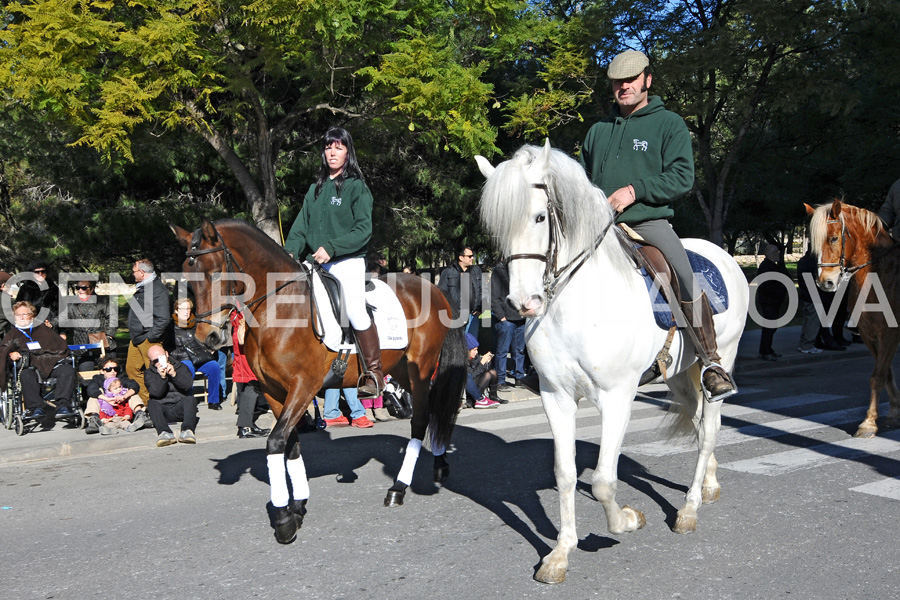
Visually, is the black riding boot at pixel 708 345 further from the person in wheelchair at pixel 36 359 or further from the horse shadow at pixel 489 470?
the person in wheelchair at pixel 36 359

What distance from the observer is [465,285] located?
12.9 m

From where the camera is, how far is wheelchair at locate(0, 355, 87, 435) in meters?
9.87

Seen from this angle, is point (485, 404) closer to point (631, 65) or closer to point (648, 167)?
point (648, 167)

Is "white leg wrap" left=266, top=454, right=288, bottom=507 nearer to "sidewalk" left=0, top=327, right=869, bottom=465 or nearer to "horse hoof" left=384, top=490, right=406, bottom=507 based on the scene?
"horse hoof" left=384, top=490, right=406, bottom=507

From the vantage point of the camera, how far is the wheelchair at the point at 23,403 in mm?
9867

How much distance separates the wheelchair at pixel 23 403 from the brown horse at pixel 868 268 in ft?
29.4

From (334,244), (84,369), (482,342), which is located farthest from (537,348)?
(482,342)

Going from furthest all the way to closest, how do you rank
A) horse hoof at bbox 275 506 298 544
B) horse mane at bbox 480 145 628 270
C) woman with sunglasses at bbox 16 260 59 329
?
woman with sunglasses at bbox 16 260 59 329, horse hoof at bbox 275 506 298 544, horse mane at bbox 480 145 628 270

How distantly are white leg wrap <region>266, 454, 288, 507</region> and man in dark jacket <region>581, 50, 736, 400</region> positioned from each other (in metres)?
2.86

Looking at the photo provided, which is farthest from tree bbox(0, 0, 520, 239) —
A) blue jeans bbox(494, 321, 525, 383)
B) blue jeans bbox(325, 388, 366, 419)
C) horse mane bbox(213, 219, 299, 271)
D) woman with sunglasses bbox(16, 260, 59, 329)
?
horse mane bbox(213, 219, 299, 271)

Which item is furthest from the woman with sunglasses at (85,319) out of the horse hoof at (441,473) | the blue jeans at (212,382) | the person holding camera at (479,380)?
the horse hoof at (441,473)

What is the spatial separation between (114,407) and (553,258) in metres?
7.50

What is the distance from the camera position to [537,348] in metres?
4.74

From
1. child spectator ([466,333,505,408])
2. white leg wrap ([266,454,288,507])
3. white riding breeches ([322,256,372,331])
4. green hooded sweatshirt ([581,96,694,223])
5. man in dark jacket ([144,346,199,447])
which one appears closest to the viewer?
green hooded sweatshirt ([581,96,694,223])
